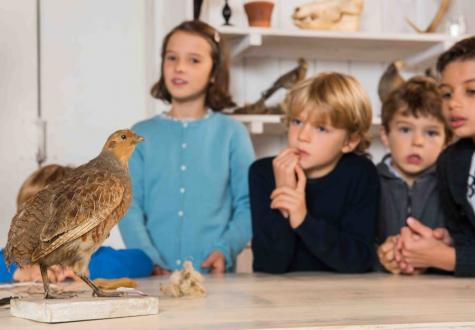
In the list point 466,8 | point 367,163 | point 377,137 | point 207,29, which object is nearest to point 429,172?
point 367,163

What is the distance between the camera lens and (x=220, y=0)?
3.09m

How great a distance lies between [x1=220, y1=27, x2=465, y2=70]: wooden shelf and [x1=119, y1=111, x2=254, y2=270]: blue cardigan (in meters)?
0.55

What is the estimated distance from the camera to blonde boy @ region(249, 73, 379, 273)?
6.19 feet

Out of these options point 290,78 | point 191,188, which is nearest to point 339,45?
point 290,78

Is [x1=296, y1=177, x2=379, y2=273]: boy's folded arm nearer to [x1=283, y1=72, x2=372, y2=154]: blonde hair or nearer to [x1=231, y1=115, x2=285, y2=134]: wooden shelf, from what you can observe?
[x1=283, y1=72, x2=372, y2=154]: blonde hair

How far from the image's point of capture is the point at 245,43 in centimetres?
288

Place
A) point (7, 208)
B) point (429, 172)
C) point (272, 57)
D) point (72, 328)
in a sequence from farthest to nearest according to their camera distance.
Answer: point (272, 57) → point (7, 208) → point (429, 172) → point (72, 328)

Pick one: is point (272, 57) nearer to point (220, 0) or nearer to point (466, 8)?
point (220, 0)

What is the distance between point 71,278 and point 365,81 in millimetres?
1924

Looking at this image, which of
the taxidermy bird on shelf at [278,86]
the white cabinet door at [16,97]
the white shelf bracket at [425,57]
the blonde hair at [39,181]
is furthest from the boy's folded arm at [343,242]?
A: the white cabinet door at [16,97]

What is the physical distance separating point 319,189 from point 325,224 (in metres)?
0.18

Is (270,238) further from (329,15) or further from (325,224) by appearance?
(329,15)

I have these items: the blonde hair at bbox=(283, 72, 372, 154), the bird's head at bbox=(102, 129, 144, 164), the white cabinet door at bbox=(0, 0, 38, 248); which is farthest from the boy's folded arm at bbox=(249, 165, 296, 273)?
the white cabinet door at bbox=(0, 0, 38, 248)

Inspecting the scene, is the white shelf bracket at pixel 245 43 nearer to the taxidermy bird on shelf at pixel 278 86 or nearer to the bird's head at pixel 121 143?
the taxidermy bird on shelf at pixel 278 86
